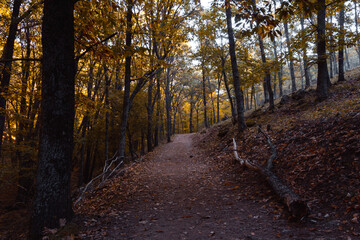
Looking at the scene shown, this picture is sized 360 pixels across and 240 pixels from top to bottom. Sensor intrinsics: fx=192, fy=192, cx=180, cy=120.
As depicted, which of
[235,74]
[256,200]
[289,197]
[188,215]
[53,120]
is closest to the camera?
[53,120]

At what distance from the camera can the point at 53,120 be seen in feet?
12.3

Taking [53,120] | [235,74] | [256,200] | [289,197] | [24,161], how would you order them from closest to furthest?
1. [53,120]
2. [289,197]
3. [256,200]
4. [24,161]
5. [235,74]

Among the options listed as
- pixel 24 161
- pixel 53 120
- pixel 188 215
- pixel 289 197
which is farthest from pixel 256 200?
pixel 24 161

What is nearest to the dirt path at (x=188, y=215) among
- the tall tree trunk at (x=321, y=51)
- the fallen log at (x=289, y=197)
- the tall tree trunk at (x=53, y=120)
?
the fallen log at (x=289, y=197)

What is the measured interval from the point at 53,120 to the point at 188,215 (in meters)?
3.65

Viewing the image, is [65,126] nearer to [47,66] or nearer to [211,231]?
[47,66]

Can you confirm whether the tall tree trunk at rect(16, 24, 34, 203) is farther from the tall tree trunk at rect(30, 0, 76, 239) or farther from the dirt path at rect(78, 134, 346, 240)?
the tall tree trunk at rect(30, 0, 76, 239)

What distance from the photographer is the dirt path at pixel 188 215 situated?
145 inches

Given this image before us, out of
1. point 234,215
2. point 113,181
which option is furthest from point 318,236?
point 113,181

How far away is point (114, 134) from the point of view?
19.1 metres

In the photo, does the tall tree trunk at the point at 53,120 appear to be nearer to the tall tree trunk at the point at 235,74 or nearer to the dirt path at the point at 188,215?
the dirt path at the point at 188,215

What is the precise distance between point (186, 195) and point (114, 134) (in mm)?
14660

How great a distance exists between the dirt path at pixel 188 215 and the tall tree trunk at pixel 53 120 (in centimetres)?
85

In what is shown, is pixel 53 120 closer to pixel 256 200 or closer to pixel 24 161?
pixel 256 200
